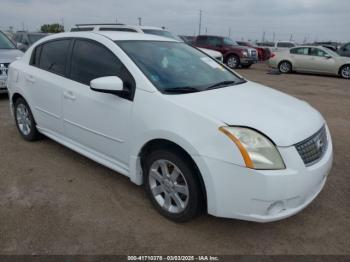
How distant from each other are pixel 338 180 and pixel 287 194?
173 centimetres

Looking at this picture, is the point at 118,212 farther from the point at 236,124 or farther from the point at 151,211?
the point at 236,124

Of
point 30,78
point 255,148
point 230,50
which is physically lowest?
point 230,50

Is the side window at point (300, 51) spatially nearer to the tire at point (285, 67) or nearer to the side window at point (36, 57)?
the tire at point (285, 67)

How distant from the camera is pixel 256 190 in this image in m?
2.38

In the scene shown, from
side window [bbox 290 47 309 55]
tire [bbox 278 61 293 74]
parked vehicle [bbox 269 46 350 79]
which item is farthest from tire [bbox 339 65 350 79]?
tire [bbox 278 61 293 74]

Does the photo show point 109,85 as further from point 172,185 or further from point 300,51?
point 300,51

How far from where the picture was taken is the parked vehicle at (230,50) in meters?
17.3

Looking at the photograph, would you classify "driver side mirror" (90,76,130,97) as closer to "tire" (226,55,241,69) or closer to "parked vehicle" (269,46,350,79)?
"parked vehicle" (269,46,350,79)

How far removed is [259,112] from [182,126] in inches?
26.0

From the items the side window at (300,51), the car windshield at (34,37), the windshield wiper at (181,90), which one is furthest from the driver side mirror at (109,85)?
the side window at (300,51)

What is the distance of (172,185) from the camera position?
9.38 feet

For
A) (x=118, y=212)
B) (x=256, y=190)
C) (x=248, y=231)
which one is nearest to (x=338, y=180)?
(x=248, y=231)

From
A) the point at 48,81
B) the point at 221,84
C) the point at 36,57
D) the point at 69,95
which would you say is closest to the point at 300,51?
the point at 221,84

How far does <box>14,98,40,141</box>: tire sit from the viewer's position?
181 inches
